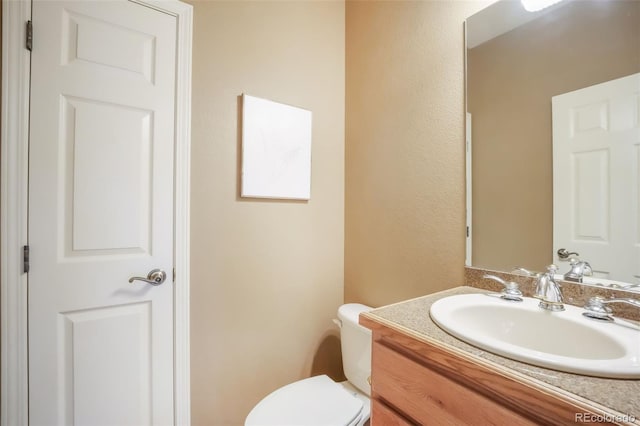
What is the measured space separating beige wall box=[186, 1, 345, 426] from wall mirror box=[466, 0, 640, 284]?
800mm

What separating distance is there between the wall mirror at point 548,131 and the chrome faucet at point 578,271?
0.6 inches

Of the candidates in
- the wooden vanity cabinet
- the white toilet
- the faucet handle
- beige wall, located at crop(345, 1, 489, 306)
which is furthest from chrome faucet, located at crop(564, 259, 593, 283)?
the white toilet

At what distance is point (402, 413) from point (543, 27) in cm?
127

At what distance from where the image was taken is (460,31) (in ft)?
3.66

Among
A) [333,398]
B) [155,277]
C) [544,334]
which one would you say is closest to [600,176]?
[544,334]

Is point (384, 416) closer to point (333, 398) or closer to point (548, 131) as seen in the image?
point (333, 398)

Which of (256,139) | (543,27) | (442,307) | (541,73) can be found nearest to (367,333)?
(442,307)

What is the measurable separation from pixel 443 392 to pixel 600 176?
0.76 metres

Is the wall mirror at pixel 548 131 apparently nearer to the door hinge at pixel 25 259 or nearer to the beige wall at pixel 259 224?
the beige wall at pixel 259 224

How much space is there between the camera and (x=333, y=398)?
46.2 inches

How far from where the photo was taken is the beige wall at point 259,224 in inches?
49.5

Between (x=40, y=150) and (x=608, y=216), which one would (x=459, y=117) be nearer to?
(x=608, y=216)

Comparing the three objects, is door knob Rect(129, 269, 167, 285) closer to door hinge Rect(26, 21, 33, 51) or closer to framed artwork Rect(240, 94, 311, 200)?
framed artwork Rect(240, 94, 311, 200)

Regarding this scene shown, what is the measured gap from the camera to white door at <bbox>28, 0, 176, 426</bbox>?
972 mm
